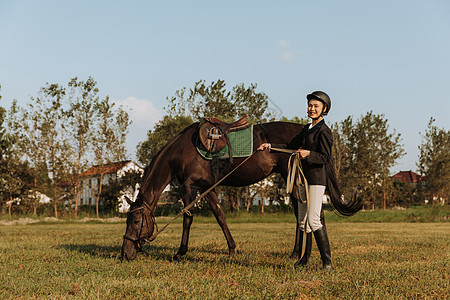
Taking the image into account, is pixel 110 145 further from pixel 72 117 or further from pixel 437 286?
pixel 437 286

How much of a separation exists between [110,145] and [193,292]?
30.0m

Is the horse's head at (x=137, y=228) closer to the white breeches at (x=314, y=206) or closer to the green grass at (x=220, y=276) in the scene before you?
the green grass at (x=220, y=276)

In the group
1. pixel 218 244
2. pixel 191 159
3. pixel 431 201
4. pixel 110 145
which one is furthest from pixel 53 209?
pixel 431 201

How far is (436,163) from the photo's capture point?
4847 centimetres

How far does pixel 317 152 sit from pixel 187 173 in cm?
243

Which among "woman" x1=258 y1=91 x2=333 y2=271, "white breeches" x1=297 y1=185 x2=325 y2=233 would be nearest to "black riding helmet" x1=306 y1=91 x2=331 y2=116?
"woman" x1=258 y1=91 x2=333 y2=271

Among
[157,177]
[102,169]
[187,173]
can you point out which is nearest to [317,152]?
[187,173]

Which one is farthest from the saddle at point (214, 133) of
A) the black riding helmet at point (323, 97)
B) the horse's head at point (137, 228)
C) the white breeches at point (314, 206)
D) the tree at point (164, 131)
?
the tree at point (164, 131)

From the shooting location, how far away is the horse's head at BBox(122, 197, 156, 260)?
6441mm

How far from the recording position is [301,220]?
19.6 ft

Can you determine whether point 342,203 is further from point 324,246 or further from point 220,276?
point 220,276

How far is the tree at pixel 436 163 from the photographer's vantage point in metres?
48.0

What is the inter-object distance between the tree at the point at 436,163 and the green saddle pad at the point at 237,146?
159 ft

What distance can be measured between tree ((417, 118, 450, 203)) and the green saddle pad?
→ 48.4 meters
